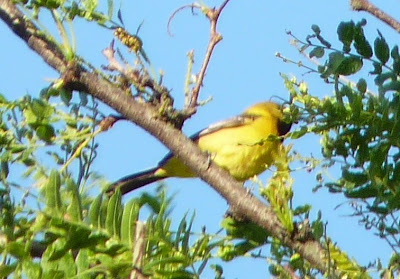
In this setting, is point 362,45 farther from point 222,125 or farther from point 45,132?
point 222,125

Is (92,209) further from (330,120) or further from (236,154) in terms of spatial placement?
(236,154)

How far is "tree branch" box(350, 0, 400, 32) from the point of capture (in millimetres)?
1367

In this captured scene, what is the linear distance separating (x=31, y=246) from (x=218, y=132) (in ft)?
8.24

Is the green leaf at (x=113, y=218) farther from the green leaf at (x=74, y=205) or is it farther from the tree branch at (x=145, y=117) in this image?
the tree branch at (x=145, y=117)

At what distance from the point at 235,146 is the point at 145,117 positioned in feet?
6.17

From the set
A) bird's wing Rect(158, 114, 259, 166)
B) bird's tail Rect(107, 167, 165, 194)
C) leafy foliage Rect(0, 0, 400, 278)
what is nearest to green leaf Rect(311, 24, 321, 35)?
leafy foliage Rect(0, 0, 400, 278)

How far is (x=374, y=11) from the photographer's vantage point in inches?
57.4

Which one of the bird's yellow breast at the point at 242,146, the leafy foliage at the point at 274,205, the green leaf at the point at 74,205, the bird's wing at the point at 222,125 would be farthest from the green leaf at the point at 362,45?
the bird's wing at the point at 222,125

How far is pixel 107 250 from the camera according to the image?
1262 mm

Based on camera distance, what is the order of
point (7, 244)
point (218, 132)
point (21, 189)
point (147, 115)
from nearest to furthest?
point (7, 244) < point (21, 189) < point (147, 115) < point (218, 132)

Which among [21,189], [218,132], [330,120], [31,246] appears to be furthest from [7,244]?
[218,132]

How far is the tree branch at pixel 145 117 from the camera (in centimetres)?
168

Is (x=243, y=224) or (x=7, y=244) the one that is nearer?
(x=7, y=244)

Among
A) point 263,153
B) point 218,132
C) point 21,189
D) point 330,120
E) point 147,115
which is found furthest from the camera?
point 218,132
